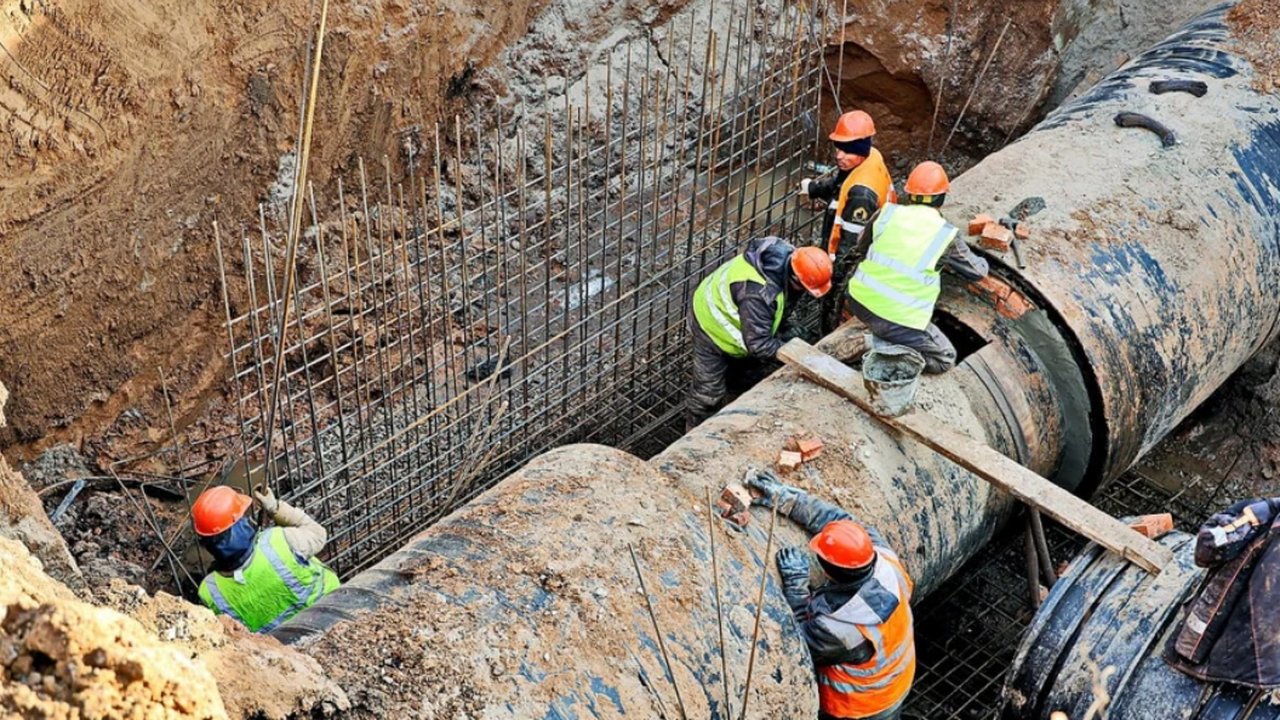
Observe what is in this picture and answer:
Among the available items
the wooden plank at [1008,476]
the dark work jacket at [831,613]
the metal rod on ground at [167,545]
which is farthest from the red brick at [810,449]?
the metal rod on ground at [167,545]

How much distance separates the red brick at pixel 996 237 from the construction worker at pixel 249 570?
3.33 meters

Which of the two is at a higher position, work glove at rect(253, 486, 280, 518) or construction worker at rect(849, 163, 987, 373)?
construction worker at rect(849, 163, 987, 373)

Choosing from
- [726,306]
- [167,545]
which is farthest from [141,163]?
[726,306]

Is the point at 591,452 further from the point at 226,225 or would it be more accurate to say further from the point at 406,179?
the point at 406,179

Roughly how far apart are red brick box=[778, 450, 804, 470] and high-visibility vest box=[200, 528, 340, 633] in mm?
1869

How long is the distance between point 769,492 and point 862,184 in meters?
2.53

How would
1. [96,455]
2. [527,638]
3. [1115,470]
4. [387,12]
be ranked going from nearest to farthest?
1. [527,638]
2. [1115,470]
3. [96,455]
4. [387,12]

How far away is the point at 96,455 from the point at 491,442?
2246 mm

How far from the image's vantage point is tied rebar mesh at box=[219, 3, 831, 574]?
6.09 m

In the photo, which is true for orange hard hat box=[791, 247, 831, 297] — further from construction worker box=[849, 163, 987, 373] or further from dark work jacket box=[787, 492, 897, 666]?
dark work jacket box=[787, 492, 897, 666]

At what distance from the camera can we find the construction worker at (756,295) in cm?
645

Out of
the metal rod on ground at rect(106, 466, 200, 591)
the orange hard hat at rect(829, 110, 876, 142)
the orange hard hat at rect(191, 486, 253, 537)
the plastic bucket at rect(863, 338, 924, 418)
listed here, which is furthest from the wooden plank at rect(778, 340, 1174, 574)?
the metal rod on ground at rect(106, 466, 200, 591)

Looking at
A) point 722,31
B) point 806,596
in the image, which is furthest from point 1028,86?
point 806,596

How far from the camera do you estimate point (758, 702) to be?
4.35 metres
